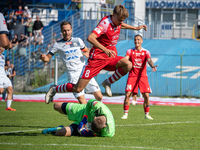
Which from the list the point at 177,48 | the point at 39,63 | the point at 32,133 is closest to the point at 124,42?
the point at 177,48

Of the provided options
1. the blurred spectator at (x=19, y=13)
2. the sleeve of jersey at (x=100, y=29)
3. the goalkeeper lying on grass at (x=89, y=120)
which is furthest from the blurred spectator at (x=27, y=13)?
the goalkeeper lying on grass at (x=89, y=120)

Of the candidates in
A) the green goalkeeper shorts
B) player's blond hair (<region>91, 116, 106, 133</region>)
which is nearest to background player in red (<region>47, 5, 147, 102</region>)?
the green goalkeeper shorts

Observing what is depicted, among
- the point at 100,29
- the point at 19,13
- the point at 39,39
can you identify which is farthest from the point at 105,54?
the point at 19,13

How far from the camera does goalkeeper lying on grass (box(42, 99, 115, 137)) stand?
6001mm

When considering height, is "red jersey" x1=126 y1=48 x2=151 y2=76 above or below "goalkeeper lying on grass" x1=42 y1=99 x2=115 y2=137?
above

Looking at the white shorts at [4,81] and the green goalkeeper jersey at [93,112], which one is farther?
the white shorts at [4,81]

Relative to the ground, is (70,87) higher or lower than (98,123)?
higher

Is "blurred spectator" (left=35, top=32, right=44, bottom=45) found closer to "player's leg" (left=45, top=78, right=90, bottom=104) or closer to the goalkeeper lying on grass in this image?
"player's leg" (left=45, top=78, right=90, bottom=104)

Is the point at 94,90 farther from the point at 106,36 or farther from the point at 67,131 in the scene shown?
the point at 67,131

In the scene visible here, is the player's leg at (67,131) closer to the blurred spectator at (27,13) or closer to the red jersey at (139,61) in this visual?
the red jersey at (139,61)

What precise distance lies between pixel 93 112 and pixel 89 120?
0.20 m

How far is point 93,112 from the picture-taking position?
242 inches

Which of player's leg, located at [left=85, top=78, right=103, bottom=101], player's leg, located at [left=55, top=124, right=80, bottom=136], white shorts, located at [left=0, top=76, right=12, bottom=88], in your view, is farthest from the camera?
white shorts, located at [left=0, top=76, right=12, bottom=88]

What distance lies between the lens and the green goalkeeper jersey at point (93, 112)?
6086 mm
